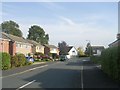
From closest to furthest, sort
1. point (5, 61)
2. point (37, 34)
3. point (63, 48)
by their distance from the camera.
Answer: point (5, 61) → point (37, 34) → point (63, 48)

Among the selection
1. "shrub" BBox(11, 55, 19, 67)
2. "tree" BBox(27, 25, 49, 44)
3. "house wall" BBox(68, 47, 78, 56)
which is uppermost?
"tree" BBox(27, 25, 49, 44)

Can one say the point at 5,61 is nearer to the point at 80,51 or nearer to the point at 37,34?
the point at 37,34

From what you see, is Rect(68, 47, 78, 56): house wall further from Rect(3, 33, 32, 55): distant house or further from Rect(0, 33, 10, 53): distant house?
Rect(0, 33, 10, 53): distant house

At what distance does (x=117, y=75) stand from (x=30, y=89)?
874 cm

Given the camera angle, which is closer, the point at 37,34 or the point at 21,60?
the point at 21,60

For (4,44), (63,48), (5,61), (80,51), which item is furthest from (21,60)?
(63,48)

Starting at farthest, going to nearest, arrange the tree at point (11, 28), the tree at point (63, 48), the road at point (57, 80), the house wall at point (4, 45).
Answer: the tree at point (63, 48)
the tree at point (11, 28)
the house wall at point (4, 45)
the road at point (57, 80)

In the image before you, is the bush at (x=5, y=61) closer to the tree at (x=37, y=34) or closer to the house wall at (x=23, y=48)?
the house wall at (x=23, y=48)

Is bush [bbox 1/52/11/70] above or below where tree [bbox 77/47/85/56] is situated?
below

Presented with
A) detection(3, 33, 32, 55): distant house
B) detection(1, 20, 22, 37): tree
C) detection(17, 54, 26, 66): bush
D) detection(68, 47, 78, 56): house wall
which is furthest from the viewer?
detection(68, 47, 78, 56): house wall

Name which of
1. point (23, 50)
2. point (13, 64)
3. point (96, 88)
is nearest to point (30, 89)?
point (96, 88)

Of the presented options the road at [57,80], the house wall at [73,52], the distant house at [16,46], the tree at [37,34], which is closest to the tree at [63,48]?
the house wall at [73,52]

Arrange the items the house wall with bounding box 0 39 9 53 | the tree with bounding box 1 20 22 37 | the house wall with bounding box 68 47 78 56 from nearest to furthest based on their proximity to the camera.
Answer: the house wall with bounding box 0 39 9 53 → the tree with bounding box 1 20 22 37 → the house wall with bounding box 68 47 78 56

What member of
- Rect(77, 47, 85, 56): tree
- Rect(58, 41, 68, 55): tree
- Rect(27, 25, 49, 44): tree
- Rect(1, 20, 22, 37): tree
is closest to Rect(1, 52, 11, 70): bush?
Rect(1, 20, 22, 37): tree
